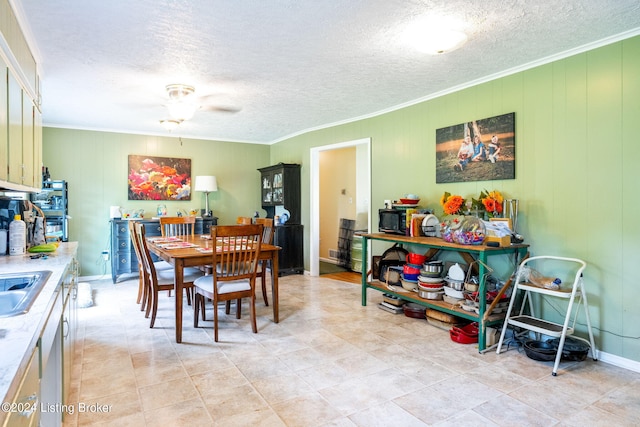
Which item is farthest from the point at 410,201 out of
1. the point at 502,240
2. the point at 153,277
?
the point at 153,277

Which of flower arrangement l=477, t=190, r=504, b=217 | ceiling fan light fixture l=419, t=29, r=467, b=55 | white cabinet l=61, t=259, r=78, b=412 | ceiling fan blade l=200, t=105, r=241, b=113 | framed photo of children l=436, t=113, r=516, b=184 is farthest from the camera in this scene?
ceiling fan blade l=200, t=105, r=241, b=113

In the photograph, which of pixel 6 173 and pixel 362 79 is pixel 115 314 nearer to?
pixel 6 173

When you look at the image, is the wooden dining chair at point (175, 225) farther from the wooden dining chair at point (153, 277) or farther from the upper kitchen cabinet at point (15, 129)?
the upper kitchen cabinet at point (15, 129)

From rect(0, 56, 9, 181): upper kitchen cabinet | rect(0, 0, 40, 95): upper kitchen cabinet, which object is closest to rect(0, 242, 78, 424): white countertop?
rect(0, 56, 9, 181): upper kitchen cabinet

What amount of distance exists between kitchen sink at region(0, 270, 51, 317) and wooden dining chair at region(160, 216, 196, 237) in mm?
2631

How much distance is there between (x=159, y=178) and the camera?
5.96 meters

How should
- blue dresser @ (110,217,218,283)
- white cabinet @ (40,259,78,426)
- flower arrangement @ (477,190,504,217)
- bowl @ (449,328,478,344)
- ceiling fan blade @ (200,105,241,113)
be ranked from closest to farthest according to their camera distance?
white cabinet @ (40,259,78,426) → bowl @ (449,328,478,344) → flower arrangement @ (477,190,504,217) → ceiling fan blade @ (200,105,241,113) → blue dresser @ (110,217,218,283)

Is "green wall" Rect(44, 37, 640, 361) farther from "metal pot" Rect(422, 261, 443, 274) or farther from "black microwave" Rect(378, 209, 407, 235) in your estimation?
"metal pot" Rect(422, 261, 443, 274)

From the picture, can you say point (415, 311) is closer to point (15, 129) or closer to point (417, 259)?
point (417, 259)

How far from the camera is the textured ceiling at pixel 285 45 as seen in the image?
2.24 meters

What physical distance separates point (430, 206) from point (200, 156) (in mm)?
4097

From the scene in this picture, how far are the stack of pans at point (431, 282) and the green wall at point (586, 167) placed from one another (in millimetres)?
808

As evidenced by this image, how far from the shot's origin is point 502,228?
3035 millimetres

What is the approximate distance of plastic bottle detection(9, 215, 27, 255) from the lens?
8.62 ft
